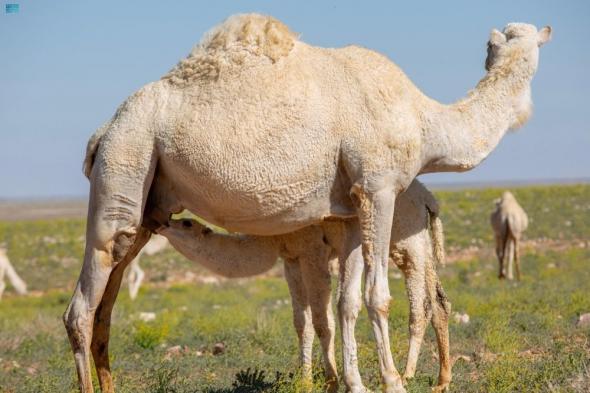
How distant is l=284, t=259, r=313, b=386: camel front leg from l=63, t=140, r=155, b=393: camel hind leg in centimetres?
173

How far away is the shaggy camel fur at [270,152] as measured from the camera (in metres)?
6.27

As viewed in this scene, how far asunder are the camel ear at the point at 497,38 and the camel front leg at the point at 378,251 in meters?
1.71

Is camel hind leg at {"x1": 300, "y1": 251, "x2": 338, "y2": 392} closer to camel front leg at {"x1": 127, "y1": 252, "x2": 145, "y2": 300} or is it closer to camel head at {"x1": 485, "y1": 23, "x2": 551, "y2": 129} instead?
camel head at {"x1": 485, "y1": 23, "x2": 551, "y2": 129}

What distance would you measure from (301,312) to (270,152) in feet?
7.01

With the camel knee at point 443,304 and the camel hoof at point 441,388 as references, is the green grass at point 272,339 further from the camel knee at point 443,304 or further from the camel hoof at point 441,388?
the camel knee at point 443,304

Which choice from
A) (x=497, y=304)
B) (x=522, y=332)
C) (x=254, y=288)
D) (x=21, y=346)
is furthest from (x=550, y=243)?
(x=21, y=346)

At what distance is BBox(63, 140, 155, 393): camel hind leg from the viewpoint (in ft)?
21.1

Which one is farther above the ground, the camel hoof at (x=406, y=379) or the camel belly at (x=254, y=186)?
the camel belly at (x=254, y=186)

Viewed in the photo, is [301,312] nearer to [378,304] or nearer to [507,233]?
[378,304]

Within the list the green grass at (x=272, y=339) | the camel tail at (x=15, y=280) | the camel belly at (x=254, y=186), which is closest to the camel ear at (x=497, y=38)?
the camel belly at (x=254, y=186)

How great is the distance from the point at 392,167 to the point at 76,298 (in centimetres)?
247

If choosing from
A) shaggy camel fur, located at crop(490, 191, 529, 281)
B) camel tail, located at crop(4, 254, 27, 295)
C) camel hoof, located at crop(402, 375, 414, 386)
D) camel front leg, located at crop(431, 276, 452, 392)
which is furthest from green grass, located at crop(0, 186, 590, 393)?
shaggy camel fur, located at crop(490, 191, 529, 281)

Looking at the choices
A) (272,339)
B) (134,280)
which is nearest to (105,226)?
(272,339)

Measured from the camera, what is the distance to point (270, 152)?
20.5 feet
